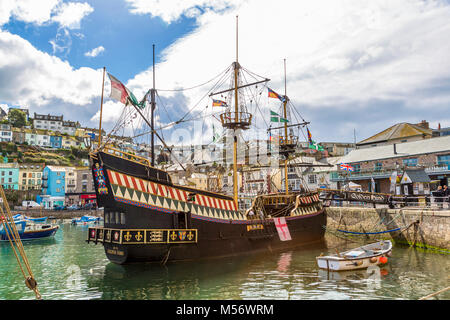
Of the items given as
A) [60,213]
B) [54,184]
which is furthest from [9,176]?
[60,213]

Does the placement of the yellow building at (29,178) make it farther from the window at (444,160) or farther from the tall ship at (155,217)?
the window at (444,160)

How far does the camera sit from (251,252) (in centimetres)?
2122

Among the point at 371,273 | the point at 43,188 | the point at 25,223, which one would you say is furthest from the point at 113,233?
the point at 43,188

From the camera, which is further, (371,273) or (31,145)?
(31,145)

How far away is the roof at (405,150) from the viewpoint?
41991 millimetres

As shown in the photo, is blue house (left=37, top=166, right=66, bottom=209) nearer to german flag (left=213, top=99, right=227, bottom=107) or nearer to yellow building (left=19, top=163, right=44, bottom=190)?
yellow building (left=19, top=163, right=44, bottom=190)

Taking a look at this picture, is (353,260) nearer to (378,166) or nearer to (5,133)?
(378,166)

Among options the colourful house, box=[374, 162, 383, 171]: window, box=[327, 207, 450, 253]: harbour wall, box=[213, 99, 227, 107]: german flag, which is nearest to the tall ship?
box=[213, 99, 227, 107]: german flag

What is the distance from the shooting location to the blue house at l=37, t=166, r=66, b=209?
261 ft

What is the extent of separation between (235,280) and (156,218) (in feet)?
16.4

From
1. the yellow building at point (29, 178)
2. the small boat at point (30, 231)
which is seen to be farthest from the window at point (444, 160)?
the yellow building at point (29, 178)

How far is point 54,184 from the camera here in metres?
80.3

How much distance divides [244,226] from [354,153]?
39602 mm
